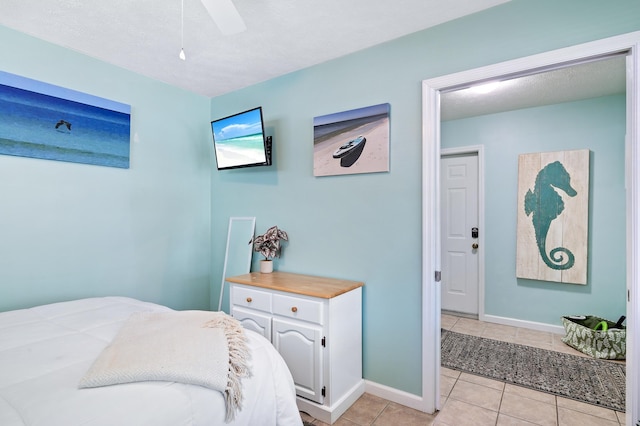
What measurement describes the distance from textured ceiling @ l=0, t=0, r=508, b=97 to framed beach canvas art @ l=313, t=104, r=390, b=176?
19.6 inches

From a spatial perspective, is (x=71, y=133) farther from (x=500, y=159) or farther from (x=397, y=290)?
(x=500, y=159)

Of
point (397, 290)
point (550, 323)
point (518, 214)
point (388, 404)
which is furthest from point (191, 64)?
point (550, 323)

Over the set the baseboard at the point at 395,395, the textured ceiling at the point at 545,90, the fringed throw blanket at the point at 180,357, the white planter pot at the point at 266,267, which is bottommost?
the baseboard at the point at 395,395

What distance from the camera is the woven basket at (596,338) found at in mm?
2723

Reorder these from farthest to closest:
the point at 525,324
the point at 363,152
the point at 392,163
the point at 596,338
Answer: the point at 525,324
the point at 596,338
the point at 363,152
the point at 392,163

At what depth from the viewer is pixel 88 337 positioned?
4.56ft

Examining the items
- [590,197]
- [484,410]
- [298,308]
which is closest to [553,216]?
[590,197]

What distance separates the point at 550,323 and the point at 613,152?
1851 mm

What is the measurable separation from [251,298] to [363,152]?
1340 mm

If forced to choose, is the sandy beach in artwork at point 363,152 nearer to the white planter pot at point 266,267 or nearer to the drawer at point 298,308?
the white planter pot at point 266,267

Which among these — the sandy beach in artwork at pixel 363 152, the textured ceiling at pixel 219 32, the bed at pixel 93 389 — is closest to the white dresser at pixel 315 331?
the bed at pixel 93 389

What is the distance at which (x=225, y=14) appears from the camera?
1394 millimetres

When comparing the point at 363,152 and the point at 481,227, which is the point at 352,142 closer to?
the point at 363,152

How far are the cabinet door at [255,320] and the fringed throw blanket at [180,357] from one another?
0.82m
